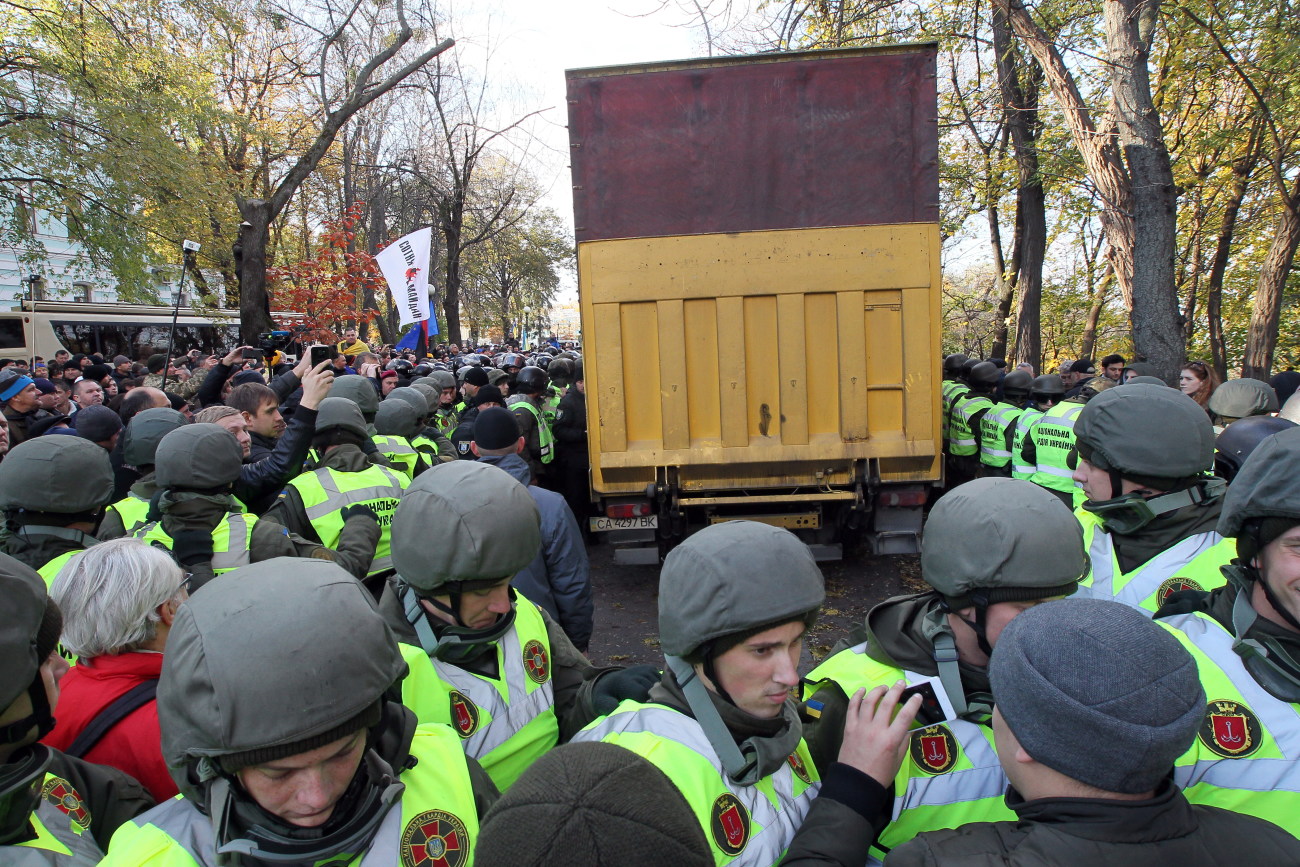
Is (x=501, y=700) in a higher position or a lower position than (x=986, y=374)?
lower

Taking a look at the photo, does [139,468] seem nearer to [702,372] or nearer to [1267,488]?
[702,372]

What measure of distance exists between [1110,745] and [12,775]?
5.94 feet

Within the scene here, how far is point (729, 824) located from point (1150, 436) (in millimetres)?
1970

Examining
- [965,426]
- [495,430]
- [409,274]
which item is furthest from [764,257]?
[409,274]

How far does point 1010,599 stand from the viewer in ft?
6.33

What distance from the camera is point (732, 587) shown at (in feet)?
5.48

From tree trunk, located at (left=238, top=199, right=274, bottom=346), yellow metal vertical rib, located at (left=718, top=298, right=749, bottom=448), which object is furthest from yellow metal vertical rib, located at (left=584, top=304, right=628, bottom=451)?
tree trunk, located at (left=238, top=199, right=274, bottom=346)

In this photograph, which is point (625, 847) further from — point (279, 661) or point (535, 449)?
point (535, 449)

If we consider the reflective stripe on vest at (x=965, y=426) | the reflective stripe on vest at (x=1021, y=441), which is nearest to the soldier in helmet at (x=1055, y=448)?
the reflective stripe on vest at (x=1021, y=441)

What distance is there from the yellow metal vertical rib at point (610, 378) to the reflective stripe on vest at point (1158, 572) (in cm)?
344

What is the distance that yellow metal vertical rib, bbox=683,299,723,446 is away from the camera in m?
5.67

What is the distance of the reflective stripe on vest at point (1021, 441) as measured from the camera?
6.05 meters

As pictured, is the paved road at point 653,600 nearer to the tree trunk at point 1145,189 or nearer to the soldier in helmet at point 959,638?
the soldier in helmet at point 959,638

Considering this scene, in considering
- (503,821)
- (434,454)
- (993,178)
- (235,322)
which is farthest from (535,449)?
(235,322)
